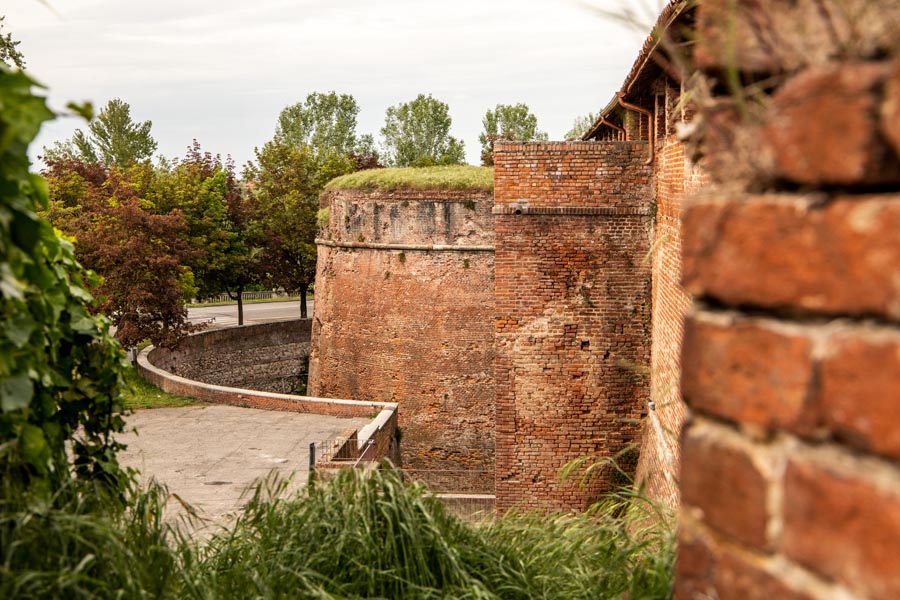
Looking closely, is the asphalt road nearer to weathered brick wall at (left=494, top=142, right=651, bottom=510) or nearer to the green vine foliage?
weathered brick wall at (left=494, top=142, right=651, bottom=510)

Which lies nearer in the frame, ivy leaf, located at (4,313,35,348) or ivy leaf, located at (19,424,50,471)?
ivy leaf, located at (4,313,35,348)

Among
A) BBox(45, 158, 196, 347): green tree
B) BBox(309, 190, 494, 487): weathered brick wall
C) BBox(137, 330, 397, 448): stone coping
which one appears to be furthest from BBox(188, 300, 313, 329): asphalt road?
BBox(309, 190, 494, 487): weathered brick wall

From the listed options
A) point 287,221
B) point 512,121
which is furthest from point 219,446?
point 512,121

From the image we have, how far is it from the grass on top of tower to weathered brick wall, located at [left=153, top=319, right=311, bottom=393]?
7486 mm

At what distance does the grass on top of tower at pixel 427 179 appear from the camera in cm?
1750

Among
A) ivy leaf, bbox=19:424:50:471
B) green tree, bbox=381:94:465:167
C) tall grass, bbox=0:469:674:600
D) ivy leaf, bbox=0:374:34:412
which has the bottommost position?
tall grass, bbox=0:469:674:600

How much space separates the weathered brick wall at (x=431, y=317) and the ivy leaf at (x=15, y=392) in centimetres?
1464

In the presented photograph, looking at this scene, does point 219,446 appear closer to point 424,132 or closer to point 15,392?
point 15,392

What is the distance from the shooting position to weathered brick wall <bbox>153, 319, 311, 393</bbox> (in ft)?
77.6

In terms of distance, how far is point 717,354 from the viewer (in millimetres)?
1531

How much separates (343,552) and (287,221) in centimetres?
2725

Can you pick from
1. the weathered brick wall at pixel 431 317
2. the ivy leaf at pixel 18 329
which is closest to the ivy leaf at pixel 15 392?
the ivy leaf at pixel 18 329

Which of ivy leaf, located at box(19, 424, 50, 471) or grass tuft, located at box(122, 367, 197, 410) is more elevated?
ivy leaf, located at box(19, 424, 50, 471)

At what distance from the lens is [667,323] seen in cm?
902
